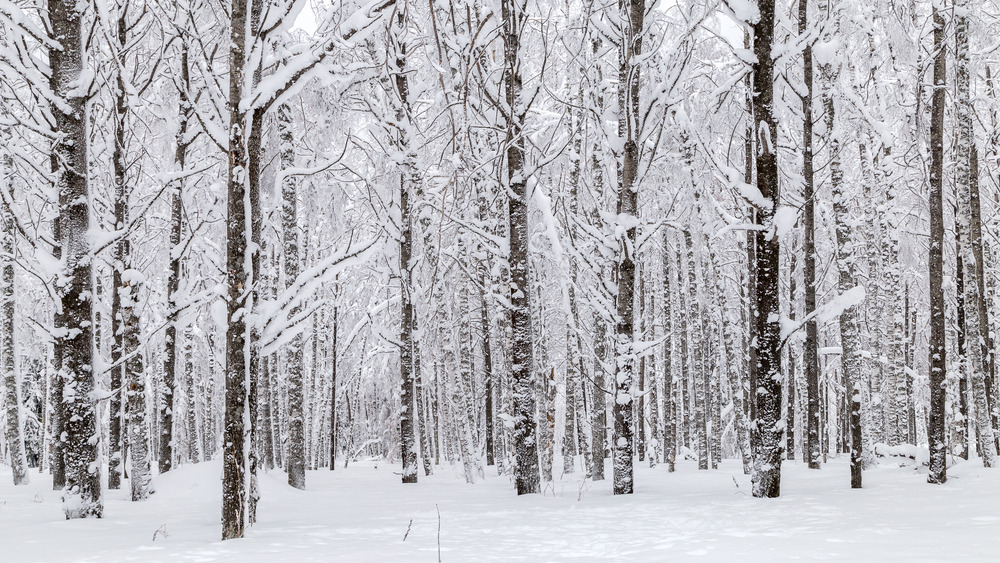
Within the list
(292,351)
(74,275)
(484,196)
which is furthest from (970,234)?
(74,275)

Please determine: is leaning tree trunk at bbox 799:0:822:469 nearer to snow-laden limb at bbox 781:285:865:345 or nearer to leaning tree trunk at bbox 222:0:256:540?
snow-laden limb at bbox 781:285:865:345

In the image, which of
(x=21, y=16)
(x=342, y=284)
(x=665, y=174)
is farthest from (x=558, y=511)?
(x=342, y=284)

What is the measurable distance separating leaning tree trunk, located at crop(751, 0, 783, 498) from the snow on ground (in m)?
0.47

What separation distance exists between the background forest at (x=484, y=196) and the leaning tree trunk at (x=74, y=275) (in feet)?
0.07

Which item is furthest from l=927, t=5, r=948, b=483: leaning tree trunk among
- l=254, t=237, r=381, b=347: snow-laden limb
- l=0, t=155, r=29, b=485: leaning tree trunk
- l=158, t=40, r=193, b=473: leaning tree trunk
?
l=0, t=155, r=29, b=485: leaning tree trunk

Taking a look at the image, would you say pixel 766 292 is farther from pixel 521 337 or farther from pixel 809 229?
pixel 809 229

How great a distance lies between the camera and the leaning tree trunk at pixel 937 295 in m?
8.30

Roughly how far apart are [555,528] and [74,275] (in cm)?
524

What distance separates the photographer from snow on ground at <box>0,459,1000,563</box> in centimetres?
424

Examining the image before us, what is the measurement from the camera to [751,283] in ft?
36.7

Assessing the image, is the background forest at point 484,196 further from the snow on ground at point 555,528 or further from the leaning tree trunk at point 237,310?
the snow on ground at point 555,528

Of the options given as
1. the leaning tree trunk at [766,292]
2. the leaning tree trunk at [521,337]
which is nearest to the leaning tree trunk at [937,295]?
the leaning tree trunk at [766,292]

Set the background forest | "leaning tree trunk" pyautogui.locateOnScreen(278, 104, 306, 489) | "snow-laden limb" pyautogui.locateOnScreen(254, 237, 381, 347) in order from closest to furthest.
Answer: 1. "snow-laden limb" pyautogui.locateOnScreen(254, 237, 381, 347)
2. the background forest
3. "leaning tree trunk" pyautogui.locateOnScreen(278, 104, 306, 489)

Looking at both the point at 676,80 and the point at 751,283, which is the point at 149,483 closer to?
the point at 676,80
